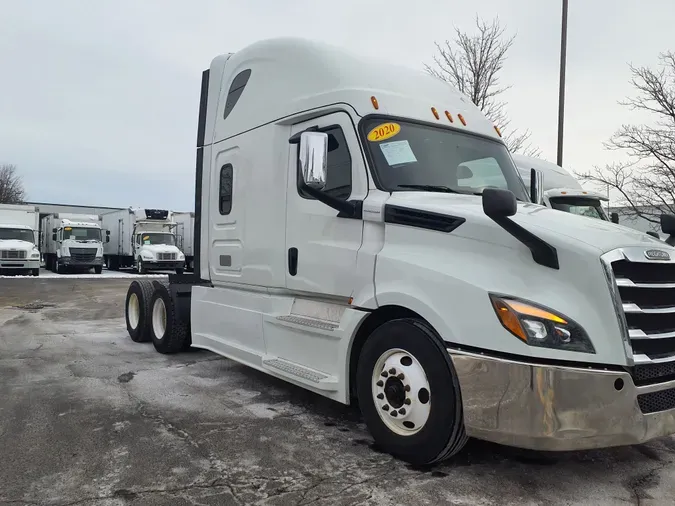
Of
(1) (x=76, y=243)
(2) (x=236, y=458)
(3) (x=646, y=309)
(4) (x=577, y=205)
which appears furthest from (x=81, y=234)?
(3) (x=646, y=309)

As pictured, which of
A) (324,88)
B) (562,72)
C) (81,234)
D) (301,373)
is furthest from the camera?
(81,234)

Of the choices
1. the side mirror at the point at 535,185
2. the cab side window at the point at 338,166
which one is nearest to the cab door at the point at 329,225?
the cab side window at the point at 338,166

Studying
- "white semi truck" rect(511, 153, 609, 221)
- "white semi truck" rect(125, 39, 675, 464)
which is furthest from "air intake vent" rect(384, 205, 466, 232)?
"white semi truck" rect(511, 153, 609, 221)

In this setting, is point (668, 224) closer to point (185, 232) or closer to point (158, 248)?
point (158, 248)

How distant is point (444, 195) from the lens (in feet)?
13.8

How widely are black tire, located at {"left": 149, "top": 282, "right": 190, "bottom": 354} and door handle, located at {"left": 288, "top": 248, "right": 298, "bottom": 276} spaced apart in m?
3.00

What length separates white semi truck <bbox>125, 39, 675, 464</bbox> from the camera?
3.22 m

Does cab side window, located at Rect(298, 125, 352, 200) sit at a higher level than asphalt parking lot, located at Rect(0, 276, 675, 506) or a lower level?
higher

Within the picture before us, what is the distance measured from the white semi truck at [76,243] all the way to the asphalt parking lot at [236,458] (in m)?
23.2

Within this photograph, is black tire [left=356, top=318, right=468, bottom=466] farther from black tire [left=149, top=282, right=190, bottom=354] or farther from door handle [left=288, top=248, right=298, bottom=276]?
black tire [left=149, top=282, right=190, bottom=354]

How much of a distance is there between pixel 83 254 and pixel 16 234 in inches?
122

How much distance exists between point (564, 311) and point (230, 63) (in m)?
4.69

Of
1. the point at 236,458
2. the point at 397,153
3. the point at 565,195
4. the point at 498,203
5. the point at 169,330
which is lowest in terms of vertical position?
the point at 236,458

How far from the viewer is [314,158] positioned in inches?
165
